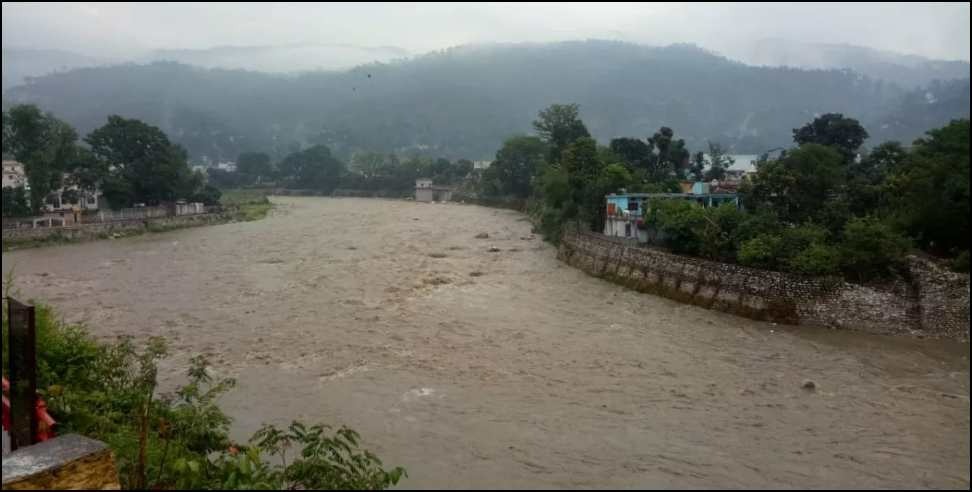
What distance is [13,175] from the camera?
2478cm

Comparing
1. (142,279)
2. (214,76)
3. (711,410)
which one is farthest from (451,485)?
(214,76)

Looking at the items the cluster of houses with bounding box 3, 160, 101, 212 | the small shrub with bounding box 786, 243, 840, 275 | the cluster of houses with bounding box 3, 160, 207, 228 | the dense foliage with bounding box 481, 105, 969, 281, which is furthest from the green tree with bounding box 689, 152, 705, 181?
the cluster of houses with bounding box 3, 160, 101, 212

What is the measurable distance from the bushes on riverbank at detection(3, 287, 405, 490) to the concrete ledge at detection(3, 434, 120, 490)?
16 cm

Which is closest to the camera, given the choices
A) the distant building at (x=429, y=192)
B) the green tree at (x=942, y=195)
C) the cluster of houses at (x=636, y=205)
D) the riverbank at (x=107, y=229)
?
the green tree at (x=942, y=195)

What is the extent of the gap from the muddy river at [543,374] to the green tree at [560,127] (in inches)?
486

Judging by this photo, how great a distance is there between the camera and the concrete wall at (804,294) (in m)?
8.86

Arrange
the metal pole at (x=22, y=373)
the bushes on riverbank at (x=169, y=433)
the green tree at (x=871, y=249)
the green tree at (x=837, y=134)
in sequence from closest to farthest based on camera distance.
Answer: the metal pole at (x=22, y=373)
the bushes on riverbank at (x=169, y=433)
the green tree at (x=871, y=249)
the green tree at (x=837, y=134)

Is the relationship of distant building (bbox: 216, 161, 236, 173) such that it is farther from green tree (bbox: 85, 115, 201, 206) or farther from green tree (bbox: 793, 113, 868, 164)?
green tree (bbox: 793, 113, 868, 164)

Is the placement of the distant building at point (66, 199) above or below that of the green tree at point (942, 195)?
below

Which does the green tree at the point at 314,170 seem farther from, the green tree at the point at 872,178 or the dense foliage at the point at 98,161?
the green tree at the point at 872,178

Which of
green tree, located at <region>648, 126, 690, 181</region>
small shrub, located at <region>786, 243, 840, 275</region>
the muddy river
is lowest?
the muddy river

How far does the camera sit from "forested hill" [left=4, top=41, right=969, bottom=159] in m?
91.5

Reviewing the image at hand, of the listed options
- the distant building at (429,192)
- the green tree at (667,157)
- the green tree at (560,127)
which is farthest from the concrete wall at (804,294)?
the distant building at (429,192)

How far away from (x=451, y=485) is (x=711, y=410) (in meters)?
3.19
